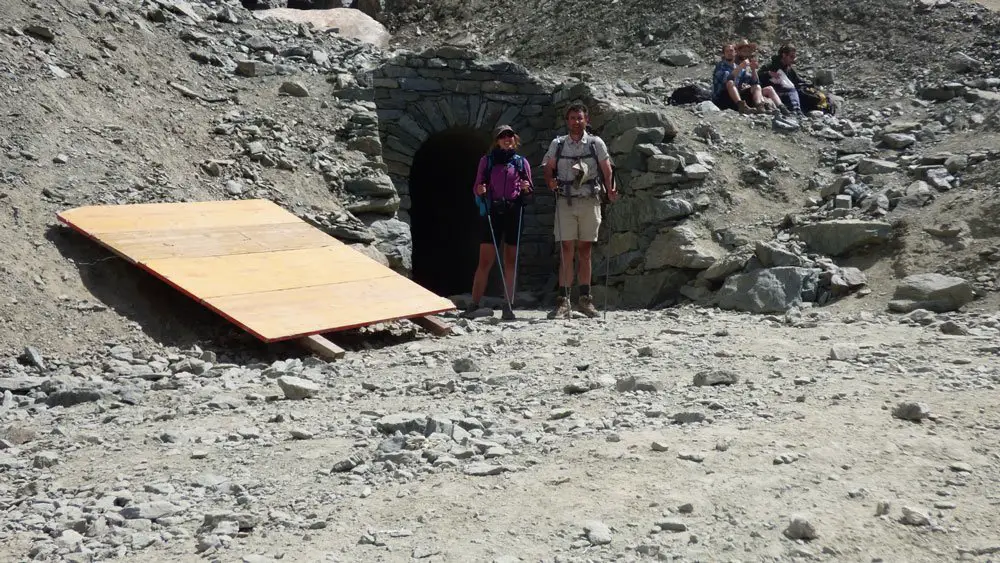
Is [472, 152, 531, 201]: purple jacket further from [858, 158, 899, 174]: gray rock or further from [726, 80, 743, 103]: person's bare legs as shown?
[726, 80, 743, 103]: person's bare legs

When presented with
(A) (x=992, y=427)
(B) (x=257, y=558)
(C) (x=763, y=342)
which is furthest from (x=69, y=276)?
(A) (x=992, y=427)

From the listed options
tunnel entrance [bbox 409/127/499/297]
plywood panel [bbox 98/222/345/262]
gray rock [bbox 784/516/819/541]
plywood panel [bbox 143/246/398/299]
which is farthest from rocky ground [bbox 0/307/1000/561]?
tunnel entrance [bbox 409/127/499/297]

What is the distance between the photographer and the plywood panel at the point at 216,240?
726 centimetres

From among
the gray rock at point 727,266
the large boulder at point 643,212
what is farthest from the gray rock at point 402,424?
the large boulder at point 643,212

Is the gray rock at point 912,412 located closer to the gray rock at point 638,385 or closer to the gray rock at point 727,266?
the gray rock at point 638,385

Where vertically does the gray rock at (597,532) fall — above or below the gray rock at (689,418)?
below

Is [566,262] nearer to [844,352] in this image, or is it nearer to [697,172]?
[697,172]

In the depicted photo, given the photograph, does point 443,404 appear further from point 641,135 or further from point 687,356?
point 641,135

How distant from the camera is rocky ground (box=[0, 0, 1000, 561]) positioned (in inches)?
144

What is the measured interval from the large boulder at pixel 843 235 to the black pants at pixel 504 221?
2.84 metres

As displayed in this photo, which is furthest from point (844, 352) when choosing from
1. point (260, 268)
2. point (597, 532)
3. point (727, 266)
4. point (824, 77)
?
point (824, 77)

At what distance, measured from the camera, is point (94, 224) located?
741 cm

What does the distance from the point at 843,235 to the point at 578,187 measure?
104 inches

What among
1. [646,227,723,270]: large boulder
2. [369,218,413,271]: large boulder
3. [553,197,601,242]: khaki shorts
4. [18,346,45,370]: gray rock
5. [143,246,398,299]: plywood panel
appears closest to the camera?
[18,346,45,370]: gray rock
